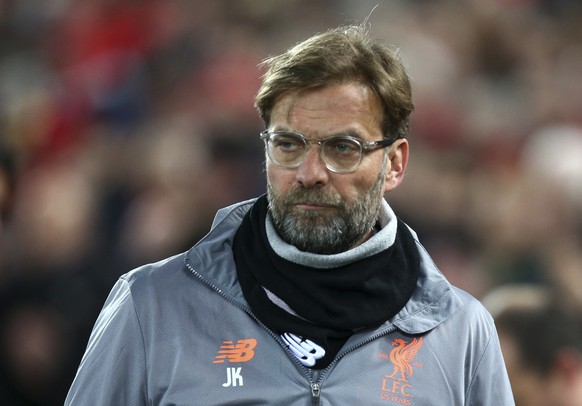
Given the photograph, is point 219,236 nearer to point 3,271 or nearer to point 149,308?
point 149,308

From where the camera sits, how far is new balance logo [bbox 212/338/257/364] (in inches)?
103

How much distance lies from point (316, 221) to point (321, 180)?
103 mm

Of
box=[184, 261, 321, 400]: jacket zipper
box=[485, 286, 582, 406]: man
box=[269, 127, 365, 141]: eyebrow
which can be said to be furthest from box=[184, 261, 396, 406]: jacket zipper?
box=[485, 286, 582, 406]: man

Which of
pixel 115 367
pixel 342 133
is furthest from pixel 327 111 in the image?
pixel 115 367

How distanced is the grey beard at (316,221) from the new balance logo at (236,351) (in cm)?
27

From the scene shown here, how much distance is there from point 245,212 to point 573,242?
2885 millimetres

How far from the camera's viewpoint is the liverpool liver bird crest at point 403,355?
105 inches

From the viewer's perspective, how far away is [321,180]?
8.80 feet

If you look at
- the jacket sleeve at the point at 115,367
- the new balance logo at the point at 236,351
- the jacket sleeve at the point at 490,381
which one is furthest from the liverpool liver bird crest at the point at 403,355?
the jacket sleeve at the point at 115,367

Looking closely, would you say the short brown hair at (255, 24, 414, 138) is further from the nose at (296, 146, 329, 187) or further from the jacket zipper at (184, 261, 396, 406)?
the jacket zipper at (184, 261, 396, 406)

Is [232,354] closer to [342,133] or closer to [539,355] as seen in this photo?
[342,133]

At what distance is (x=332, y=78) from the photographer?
274cm

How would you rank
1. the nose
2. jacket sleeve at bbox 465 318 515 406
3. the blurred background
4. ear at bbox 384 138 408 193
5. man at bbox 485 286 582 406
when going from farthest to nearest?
the blurred background, man at bbox 485 286 582 406, ear at bbox 384 138 408 193, jacket sleeve at bbox 465 318 515 406, the nose

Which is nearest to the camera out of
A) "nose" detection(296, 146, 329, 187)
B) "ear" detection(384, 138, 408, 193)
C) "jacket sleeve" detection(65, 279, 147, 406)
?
"jacket sleeve" detection(65, 279, 147, 406)
